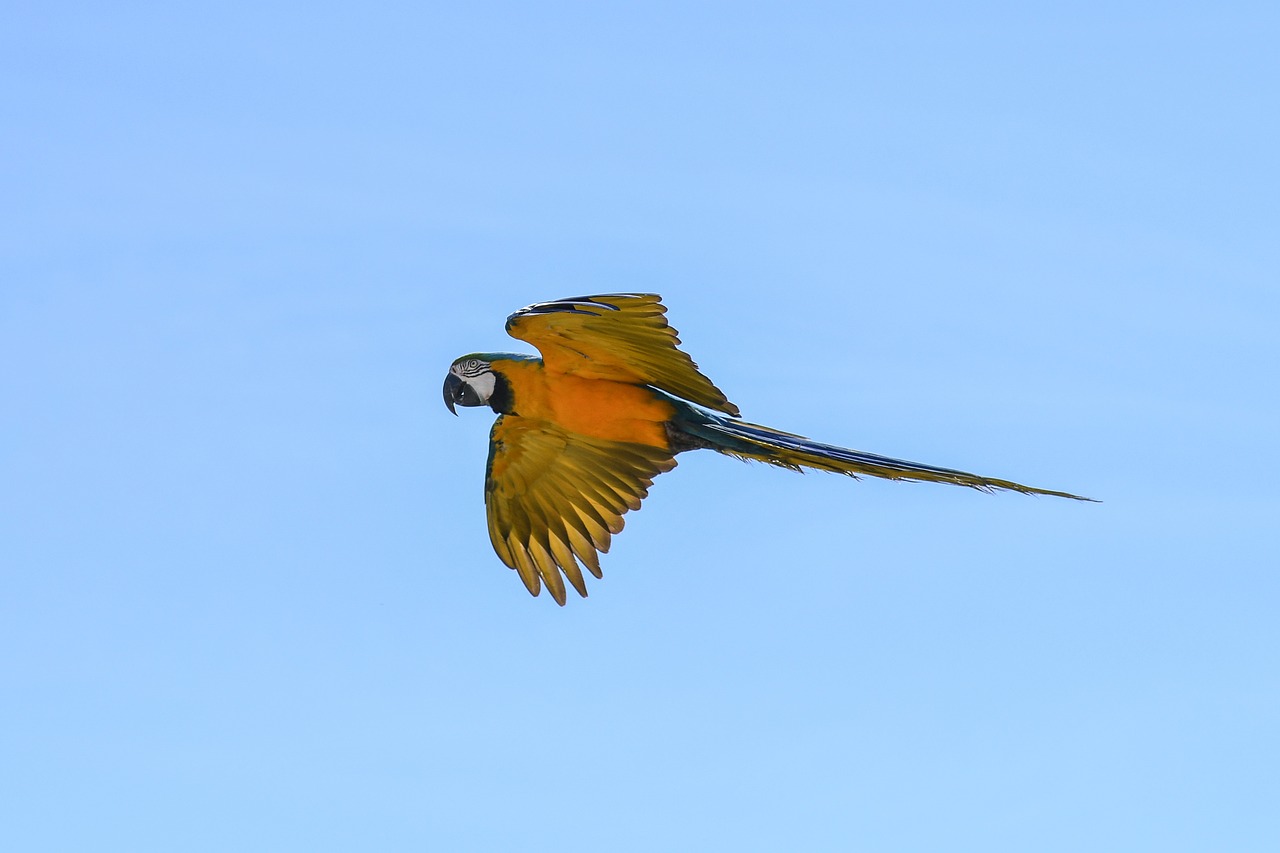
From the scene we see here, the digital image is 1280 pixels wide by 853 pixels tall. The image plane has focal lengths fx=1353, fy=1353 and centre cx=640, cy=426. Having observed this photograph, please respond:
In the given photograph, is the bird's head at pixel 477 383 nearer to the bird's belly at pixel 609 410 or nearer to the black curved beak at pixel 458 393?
the black curved beak at pixel 458 393

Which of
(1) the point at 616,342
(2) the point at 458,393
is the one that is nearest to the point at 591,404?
(1) the point at 616,342

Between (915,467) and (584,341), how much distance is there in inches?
98.5

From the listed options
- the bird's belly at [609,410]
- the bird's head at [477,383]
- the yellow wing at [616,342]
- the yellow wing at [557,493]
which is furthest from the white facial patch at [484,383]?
A: the yellow wing at [616,342]

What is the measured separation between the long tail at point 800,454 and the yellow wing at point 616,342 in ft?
0.56

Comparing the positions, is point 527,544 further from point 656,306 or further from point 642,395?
point 656,306

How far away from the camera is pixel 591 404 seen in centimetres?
1009

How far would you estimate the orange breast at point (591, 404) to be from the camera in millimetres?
10008

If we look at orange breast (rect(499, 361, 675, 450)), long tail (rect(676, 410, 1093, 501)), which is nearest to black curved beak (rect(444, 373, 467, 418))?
orange breast (rect(499, 361, 675, 450))

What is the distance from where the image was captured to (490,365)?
34.0 feet

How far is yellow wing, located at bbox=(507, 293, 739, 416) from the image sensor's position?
8.92 metres

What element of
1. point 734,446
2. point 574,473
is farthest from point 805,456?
point 574,473

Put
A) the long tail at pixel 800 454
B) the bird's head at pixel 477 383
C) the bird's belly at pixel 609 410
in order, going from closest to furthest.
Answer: the long tail at pixel 800 454 < the bird's belly at pixel 609 410 < the bird's head at pixel 477 383

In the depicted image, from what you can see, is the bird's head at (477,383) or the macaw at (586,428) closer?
the macaw at (586,428)

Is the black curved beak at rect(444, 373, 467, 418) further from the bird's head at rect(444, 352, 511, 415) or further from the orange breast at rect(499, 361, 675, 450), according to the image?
the orange breast at rect(499, 361, 675, 450)
